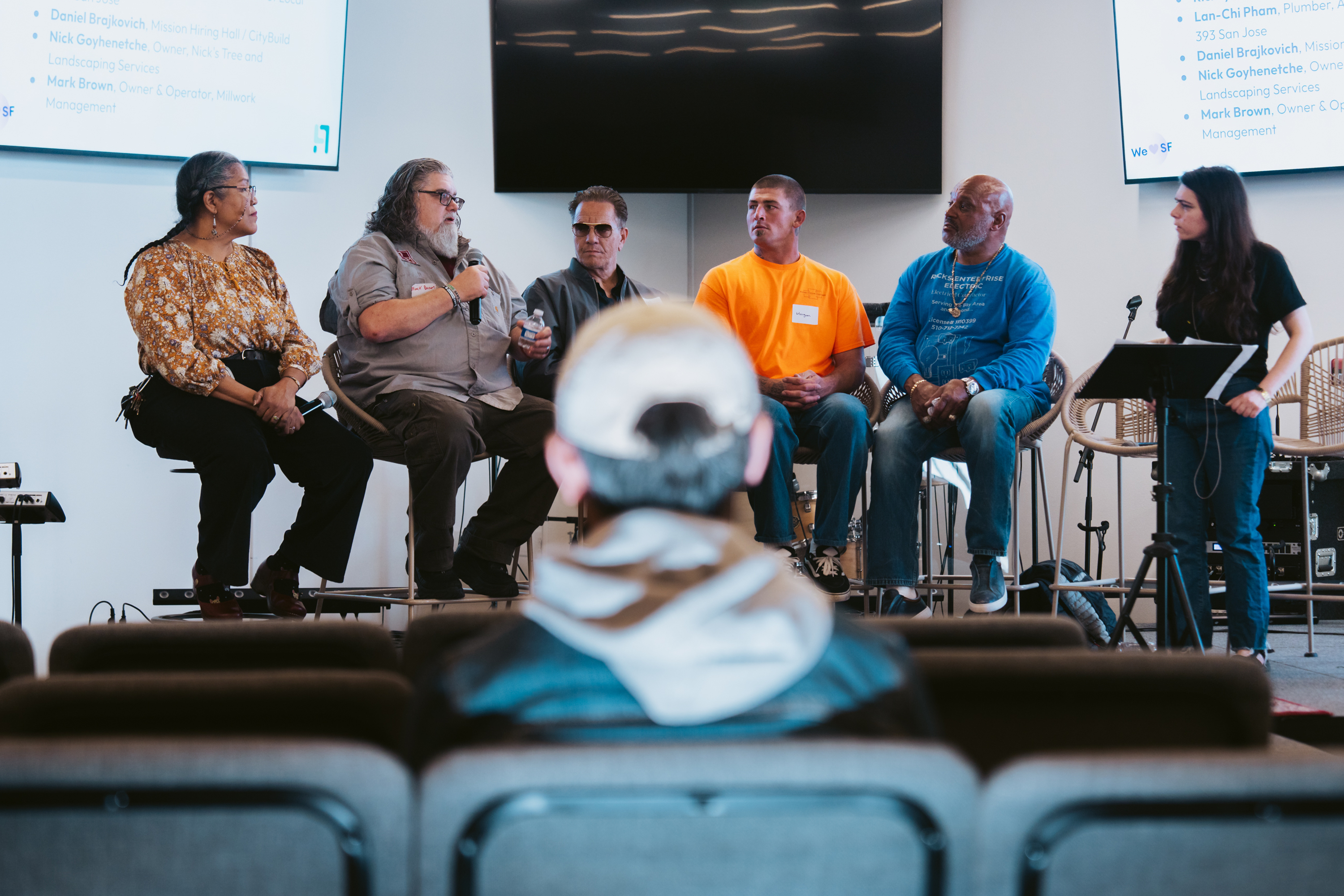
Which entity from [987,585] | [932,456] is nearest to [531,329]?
[932,456]

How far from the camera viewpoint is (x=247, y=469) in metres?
3.13

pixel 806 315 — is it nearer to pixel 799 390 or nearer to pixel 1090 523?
pixel 799 390

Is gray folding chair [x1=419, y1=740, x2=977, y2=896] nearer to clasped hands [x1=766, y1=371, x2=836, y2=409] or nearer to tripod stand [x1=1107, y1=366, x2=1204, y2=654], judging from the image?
tripod stand [x1=1107, y1=366, x2=1204, y2=654]

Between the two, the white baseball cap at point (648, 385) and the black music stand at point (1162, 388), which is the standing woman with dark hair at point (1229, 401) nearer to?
the black music stand at point (1162, 388)

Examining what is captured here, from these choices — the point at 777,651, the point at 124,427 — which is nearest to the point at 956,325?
the point at 777,651

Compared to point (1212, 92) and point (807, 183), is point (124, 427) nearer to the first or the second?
point (807, 183)

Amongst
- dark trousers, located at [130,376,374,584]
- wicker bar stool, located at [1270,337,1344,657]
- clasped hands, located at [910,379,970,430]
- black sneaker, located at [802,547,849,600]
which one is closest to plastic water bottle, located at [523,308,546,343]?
dark trousers, located at [130,376,374,584]

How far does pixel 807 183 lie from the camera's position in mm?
5230

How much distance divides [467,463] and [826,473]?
3.79ft

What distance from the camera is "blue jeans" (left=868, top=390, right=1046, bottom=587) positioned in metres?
3.32

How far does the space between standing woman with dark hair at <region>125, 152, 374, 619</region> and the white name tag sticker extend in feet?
5.22

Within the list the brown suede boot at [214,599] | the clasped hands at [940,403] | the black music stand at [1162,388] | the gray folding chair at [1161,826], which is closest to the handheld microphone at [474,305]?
the brown suede boot at [214,599]

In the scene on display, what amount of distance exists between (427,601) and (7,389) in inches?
103

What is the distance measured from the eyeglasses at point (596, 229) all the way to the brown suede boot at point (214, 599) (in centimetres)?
183
